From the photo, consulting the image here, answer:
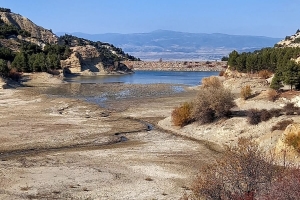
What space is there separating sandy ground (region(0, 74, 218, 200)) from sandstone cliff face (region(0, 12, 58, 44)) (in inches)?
5057

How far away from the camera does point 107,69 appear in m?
119

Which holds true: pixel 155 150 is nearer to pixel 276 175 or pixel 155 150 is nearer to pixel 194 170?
pixel 194 170

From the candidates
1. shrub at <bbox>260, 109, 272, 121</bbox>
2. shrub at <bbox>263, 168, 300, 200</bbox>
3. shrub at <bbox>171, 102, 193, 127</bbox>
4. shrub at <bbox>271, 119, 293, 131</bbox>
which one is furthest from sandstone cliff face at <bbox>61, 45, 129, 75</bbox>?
shrub at <bbox>263, 168, 300, 200</bbox>

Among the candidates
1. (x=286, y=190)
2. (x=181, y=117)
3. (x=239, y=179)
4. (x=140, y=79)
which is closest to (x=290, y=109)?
(x=181, y=117)

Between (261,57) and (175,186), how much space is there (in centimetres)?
5970

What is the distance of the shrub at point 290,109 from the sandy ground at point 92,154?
26.1 feet

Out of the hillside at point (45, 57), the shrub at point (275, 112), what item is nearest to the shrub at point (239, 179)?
the shrub at point (275, 112)

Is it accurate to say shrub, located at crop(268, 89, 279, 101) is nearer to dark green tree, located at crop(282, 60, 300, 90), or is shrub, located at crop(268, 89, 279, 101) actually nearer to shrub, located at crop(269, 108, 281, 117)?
dark green tree, located at crop(282, 60, 300, 90)

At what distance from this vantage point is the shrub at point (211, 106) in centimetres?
3466

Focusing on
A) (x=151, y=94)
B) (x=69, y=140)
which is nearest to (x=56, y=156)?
(x=69, y=140)

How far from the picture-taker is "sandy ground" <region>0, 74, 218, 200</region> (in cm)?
1986

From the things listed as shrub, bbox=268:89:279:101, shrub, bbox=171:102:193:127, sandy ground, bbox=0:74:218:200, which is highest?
shrub, bbox=268:89:279:101

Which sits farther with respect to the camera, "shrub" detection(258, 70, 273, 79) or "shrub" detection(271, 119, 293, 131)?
"shrub" detection(258, 70, 273, 79)

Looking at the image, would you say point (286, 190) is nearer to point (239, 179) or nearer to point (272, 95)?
point (239, 179)
